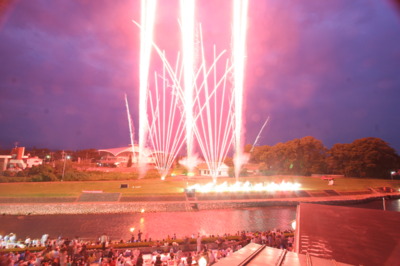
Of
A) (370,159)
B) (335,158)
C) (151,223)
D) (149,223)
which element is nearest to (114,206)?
(149,223)

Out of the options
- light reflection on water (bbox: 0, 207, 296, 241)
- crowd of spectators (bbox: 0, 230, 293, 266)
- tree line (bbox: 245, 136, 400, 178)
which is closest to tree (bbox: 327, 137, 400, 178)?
tree line (bbox: 245, 136, 400, 178)

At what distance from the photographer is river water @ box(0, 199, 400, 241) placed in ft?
68.9

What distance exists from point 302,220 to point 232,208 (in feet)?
78.8

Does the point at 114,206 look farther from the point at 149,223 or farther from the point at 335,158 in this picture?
the point at 335,158

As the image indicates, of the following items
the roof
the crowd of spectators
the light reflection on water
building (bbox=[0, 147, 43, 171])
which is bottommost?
the light reflection on water

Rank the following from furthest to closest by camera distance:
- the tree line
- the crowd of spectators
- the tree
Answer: the tree line → the tree → the crowd of spectators

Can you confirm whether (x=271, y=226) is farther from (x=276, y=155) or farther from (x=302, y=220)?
(x=276, y=155)

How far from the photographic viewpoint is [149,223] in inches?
946

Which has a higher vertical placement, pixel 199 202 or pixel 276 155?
pixel 276 155

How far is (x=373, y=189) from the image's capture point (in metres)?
47.8

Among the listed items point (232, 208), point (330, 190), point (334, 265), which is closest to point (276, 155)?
point (330, 190)

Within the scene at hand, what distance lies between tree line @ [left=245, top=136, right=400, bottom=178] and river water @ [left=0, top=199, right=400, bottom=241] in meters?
46.4

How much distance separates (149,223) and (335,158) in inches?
2519

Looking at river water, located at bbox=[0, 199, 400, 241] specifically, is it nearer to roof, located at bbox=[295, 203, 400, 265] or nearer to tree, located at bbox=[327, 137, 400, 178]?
roof, located at bbox=[295, 203, 400, 265]
